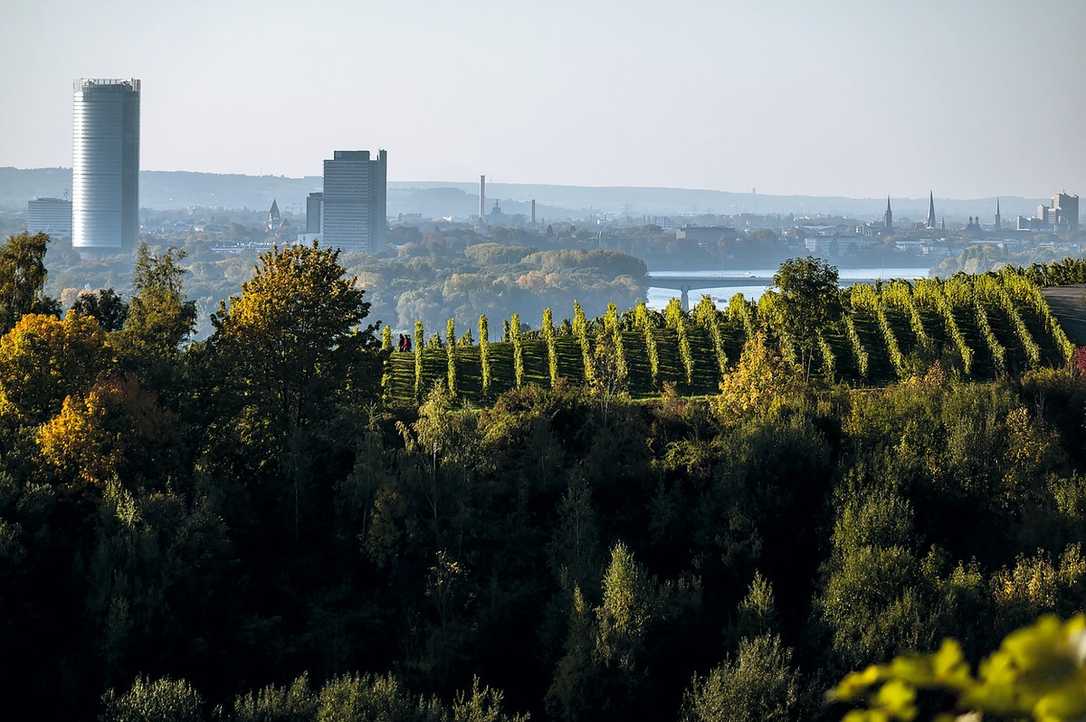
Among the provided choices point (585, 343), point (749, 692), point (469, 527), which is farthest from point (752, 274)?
point (749, 692)

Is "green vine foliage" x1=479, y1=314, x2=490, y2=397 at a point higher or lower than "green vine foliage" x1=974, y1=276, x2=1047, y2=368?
lower

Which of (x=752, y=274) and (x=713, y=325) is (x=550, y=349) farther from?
(x=752, y=274)

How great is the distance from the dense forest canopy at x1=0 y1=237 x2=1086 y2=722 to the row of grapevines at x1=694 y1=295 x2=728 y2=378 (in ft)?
16.2

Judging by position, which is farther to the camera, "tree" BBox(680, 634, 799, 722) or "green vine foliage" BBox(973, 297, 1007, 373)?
"green vine foliage" BBox(973, 297, 1007, 373)

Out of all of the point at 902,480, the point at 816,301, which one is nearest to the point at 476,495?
the point at 902,480

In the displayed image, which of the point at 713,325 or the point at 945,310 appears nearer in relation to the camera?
the point at 713,325

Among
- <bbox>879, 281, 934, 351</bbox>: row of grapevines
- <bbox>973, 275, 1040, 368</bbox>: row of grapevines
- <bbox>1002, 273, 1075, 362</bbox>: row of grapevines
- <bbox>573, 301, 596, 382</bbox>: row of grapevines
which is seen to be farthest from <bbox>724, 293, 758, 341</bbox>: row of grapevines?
<bbox>1002, 273, 1075, 362</bbox>: row of grapevines

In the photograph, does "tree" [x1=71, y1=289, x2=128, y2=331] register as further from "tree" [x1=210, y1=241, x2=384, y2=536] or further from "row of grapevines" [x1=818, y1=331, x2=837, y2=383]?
"row of grapevines" [x1=818, y1=331, x2=837, y2=383]

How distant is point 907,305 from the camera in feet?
154

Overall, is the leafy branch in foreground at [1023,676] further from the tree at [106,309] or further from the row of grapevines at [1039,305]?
the tree at [106,309]

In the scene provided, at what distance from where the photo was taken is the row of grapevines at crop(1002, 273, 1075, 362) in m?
43.4

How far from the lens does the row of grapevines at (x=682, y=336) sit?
4222 centimetres

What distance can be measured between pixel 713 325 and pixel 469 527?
1752 centimetres

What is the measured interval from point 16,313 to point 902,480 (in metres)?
23.7
